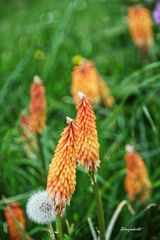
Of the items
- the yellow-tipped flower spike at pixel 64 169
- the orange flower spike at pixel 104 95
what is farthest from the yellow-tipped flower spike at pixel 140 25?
the yellow-tipped flower spike at pixel 64 169

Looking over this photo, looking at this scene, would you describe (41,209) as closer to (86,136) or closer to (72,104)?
(86,136)

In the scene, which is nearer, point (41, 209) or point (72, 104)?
point (41, 209)

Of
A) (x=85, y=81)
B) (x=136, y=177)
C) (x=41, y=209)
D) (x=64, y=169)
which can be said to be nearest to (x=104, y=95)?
(x=85, y=81)

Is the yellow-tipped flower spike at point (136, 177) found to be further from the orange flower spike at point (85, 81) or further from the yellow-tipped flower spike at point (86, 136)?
the orange flower spike at point (85, 81)

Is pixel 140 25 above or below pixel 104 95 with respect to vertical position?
above

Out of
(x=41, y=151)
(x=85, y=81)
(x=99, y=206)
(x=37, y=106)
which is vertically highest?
(x=85, y=81)

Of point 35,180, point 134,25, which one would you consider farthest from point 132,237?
point 134,25
